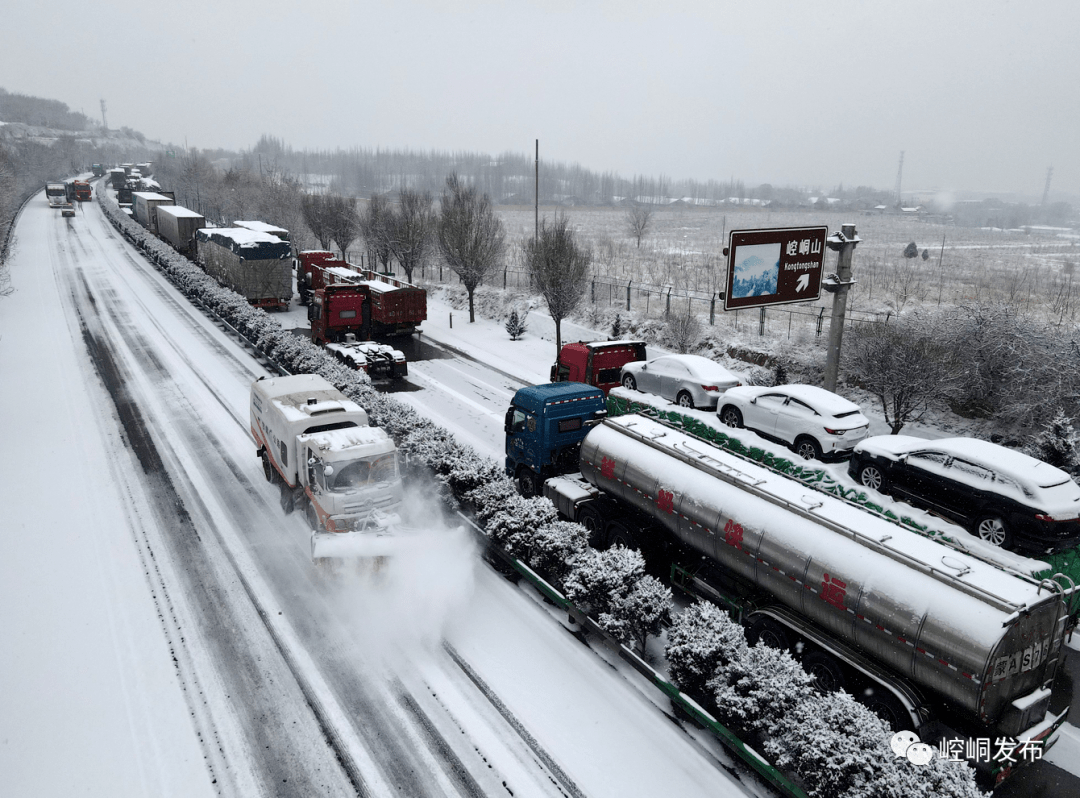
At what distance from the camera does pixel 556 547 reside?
12477 millimetres

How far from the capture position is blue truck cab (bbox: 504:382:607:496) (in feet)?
52.6

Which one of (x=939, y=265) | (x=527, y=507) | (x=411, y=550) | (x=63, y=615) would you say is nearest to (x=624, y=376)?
(x=527, y=507)

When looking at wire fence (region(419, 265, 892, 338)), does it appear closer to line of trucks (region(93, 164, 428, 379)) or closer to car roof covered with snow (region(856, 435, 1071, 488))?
line of trucks (region(93, 164, 428, 379))

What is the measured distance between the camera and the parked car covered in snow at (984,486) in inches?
512

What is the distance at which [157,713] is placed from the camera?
33.0 ft

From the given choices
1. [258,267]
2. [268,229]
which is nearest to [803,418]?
[258,267]

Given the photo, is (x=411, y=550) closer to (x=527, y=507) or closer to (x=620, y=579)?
(x=527, y=507)

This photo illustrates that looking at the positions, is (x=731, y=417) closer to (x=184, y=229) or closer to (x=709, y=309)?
(x=709, y=309)

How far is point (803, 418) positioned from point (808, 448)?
87 centimetres

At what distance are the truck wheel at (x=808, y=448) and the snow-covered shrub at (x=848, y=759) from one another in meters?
10.5

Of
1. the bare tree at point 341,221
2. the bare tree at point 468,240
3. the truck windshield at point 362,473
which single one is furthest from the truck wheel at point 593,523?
the bare tree at point 341,221

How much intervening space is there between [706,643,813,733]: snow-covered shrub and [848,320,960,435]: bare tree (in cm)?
1428

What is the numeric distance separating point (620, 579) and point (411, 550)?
419 cm

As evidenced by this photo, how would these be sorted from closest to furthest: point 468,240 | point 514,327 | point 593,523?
point 593,523
point 514,327
point 468,240
